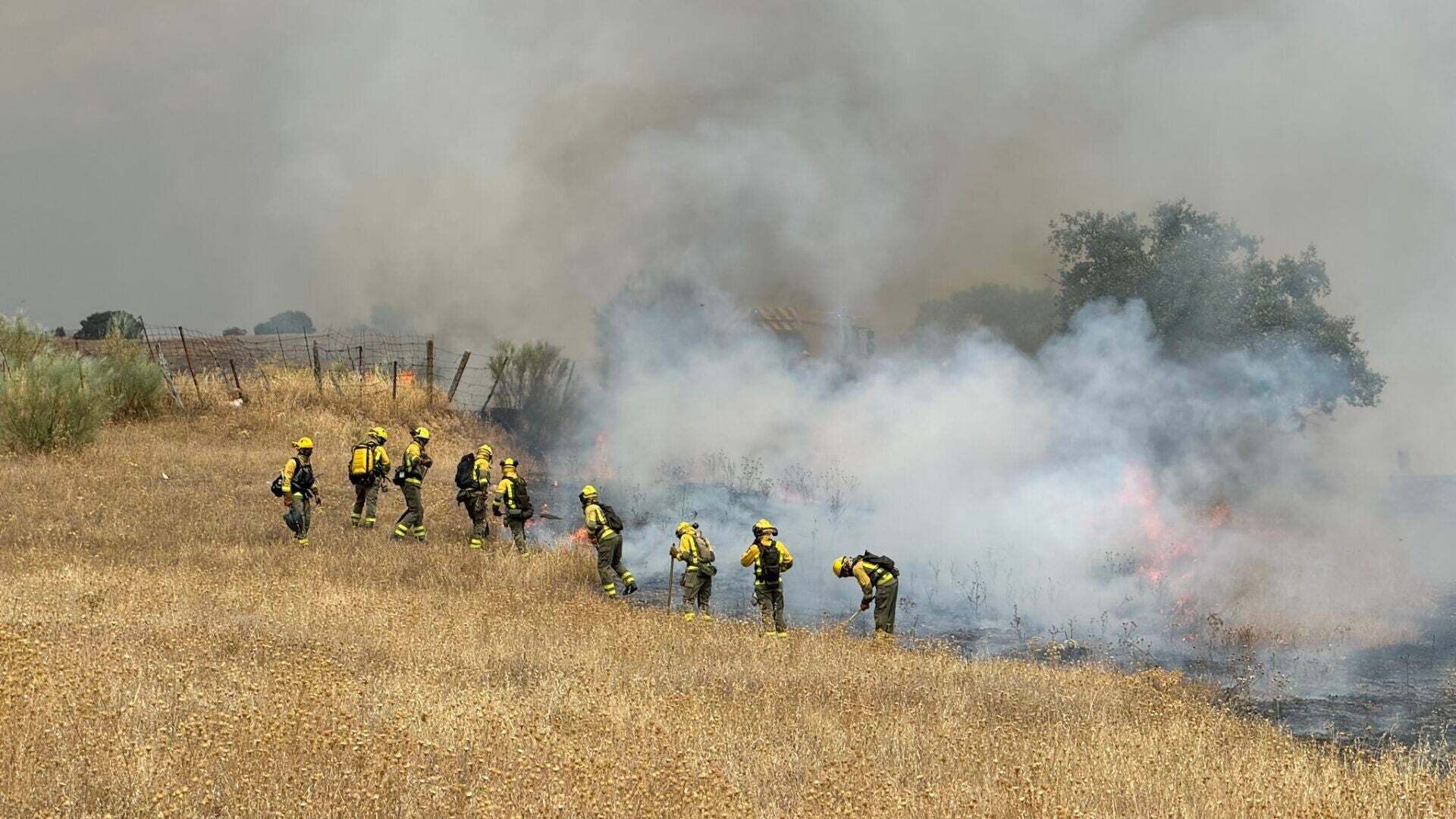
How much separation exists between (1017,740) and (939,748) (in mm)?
756

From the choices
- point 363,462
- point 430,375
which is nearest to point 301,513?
point 363,462

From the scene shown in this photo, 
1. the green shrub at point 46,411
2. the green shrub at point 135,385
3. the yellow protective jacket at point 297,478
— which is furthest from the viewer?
the green shrub at point 135,385

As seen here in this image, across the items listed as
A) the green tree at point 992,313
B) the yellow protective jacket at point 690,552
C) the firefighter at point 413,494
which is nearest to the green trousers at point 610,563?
the yellow protective jacket at point 690,552

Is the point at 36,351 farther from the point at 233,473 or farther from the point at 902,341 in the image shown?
the point at 902,341

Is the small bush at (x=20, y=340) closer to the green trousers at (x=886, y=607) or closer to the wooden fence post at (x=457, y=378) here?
the wooden fence post at (x=457, y=378)

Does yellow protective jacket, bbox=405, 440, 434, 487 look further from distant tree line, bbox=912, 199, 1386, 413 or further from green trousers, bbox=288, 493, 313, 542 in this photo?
distant tree line, bbox=912, 199, 1386, 413

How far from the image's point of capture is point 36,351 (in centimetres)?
3091

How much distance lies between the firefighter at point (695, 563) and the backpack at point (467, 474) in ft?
15.5

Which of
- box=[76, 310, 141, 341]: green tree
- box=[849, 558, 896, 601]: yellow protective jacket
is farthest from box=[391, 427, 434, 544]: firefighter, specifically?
box=[76, 310, 141, 341]: green tree

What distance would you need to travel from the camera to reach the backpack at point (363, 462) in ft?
59.5

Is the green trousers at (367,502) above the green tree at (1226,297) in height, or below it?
below

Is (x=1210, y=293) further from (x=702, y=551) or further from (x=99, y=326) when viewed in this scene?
(x=99, y=326)

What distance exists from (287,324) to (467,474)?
45.4 metres

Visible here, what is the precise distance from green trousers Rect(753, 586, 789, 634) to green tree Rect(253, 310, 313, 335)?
48.1m
